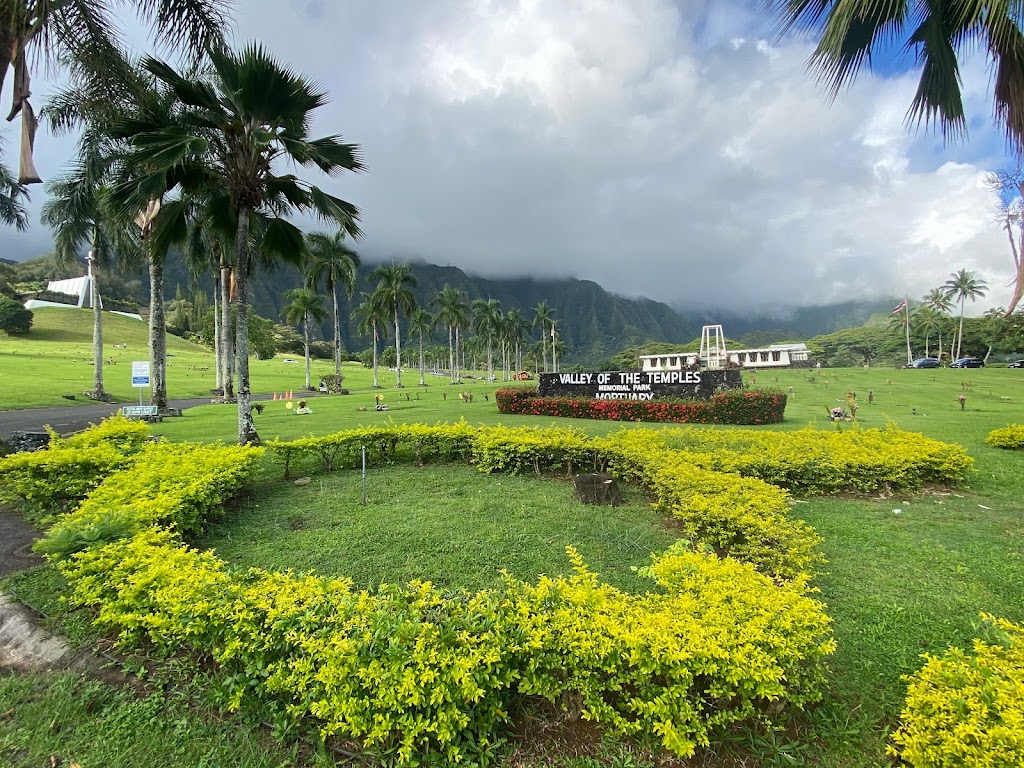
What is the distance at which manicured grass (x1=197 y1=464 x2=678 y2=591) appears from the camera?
4.38 m

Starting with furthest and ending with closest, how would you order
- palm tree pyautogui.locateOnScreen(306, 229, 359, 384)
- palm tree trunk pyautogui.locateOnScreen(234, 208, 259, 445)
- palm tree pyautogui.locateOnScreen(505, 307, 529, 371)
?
palm tree pyautogui.locateOnScreen(505, 307, 529, 371) < palm tree pyautogui.locateOnScreen(306, 229, 359, 384) < palm tree trunk pyautogui.locateOnScreen(234, 208, 259, 445)

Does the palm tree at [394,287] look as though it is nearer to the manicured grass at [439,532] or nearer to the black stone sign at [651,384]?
the black stone sign at [651,384]

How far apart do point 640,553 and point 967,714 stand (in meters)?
2.88

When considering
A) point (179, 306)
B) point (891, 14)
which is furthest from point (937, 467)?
point (179, 306)

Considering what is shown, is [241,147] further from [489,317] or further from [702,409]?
[489,317]

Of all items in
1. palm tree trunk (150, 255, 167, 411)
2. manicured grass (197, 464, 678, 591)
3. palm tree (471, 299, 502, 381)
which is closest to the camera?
manicured grass (197, 464, 678, 591)

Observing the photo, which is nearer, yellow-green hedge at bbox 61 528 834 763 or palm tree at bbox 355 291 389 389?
yellow-green hedge at bbox 61 528 834 763

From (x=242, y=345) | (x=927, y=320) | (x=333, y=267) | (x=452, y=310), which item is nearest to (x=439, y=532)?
(x=242, y=345)

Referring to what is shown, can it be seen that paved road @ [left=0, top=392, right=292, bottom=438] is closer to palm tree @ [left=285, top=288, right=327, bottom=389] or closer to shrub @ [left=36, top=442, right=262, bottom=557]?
shrub @ [left=36, top=442, right=262, bottom=557]

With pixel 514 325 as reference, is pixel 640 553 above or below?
below

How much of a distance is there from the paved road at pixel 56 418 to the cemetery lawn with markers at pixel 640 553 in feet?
36.2

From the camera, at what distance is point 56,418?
16766 millimetres

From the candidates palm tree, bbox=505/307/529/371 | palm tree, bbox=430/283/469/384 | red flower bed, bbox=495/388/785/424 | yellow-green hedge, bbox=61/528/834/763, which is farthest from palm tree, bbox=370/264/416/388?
yellow-green hedge, bbox=61/528/834/763

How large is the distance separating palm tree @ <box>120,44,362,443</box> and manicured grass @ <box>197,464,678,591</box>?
4.22 metres
